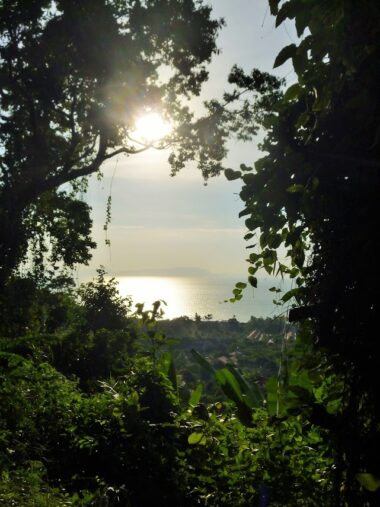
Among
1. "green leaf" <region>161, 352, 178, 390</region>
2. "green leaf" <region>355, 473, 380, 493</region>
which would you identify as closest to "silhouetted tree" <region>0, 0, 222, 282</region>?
"green leaf" <region>161, 352, 178, 390</region>

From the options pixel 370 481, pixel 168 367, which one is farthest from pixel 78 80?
pixel 370 481

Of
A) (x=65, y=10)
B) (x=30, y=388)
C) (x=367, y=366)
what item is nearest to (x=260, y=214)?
(x=367, y=366)

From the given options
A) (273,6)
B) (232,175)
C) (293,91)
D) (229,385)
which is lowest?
(229,385)

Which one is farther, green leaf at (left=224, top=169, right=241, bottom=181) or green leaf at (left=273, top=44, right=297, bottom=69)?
green leaf at (left=224, top=169, right=241, bottom=181)

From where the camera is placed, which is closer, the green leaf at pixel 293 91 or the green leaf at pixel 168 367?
the green leaf at pixel 293 91

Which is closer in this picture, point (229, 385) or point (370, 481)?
point (370, 481)

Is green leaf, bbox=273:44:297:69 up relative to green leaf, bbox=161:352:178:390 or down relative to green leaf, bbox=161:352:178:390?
up

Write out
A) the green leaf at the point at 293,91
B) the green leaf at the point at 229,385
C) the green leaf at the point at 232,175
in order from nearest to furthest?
the green leaf at the point at 293,91 < the green leaf at the point at 232,175 < the green leaf at the point at 229,385

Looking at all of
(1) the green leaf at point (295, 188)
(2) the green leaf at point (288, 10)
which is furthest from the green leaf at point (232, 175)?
(2) the green leaf at point (288, 10)

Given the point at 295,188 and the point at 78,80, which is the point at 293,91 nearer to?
the point at 295,188

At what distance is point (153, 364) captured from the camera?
4961 millimetres

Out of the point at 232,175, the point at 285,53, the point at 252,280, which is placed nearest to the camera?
the point at 285,53

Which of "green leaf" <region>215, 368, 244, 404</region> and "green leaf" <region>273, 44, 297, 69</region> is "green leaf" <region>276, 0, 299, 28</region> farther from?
"green leaf" <region>215, 368, 244, 404</region>

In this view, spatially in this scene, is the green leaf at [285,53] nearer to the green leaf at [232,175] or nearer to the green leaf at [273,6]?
the green leaf at [273,6]
